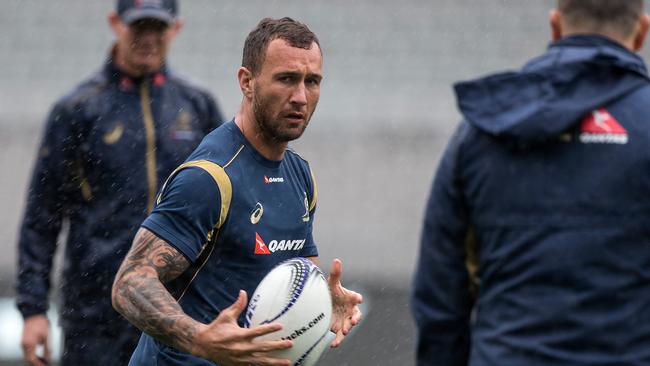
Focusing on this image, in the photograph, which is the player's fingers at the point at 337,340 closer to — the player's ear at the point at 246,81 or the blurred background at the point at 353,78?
the player's ear at the point at 246,81

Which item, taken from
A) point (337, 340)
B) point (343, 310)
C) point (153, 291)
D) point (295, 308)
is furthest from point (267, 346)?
point (343, 310)

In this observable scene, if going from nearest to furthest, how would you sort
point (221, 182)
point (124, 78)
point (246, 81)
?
1. point (221, 182)
2. point (246, 81)
3. point (124, 78)

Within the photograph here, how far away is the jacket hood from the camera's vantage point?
3.27m

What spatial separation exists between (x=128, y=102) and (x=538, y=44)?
→ 955cm

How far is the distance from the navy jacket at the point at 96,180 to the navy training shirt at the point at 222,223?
162cm

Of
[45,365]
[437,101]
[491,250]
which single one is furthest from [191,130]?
[437,101]

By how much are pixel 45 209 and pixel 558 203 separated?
12.8 ft

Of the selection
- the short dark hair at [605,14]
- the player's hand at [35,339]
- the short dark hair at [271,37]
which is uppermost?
the short dark hair at [605,14]

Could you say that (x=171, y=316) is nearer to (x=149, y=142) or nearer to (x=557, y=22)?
(x=557, y=22)

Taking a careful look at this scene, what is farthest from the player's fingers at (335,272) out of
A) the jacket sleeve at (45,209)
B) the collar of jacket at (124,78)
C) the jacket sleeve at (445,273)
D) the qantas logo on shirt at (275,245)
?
the collar of jacket at (124,78)

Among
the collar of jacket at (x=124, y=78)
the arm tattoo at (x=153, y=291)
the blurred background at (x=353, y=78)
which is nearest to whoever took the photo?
the arm tattoo at (x=153, y=291)

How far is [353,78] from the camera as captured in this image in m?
14.9

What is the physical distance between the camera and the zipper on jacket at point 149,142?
6.42m

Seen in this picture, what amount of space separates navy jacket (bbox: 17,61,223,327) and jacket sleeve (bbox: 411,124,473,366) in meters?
3.15
